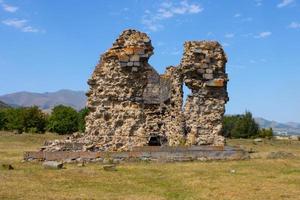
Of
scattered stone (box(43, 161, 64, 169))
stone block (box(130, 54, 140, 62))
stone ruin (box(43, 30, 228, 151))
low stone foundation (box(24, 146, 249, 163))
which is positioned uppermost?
stone block (box(130, 54, 140, 62))

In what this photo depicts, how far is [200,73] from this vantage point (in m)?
21.5

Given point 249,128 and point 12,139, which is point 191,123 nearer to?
point 12,139

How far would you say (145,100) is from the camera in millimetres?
21688

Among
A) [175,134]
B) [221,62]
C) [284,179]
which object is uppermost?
[221,62]

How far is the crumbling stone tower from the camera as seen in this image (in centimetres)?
2061

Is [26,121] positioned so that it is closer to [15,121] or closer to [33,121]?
[33,121]

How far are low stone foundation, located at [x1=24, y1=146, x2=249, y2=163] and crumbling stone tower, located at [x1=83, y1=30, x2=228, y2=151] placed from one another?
2.95ft

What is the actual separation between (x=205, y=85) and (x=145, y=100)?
2.74 m

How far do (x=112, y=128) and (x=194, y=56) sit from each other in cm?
481

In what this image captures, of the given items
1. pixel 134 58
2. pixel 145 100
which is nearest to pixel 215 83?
pixel 145 100

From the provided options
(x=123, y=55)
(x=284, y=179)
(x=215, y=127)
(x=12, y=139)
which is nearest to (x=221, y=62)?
(x=215, y=127)

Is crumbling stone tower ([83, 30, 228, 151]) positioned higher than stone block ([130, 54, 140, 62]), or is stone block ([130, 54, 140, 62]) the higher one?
stone block ([130, 54, 140, 62])

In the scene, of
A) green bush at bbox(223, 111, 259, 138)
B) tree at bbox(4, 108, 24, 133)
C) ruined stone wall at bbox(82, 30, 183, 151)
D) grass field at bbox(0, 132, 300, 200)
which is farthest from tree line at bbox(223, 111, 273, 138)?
grass field at bbox(0, 132, 300, 200)

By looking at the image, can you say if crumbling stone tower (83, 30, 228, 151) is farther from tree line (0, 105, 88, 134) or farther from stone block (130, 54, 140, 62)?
tree line (0, 105, 88, 134)
